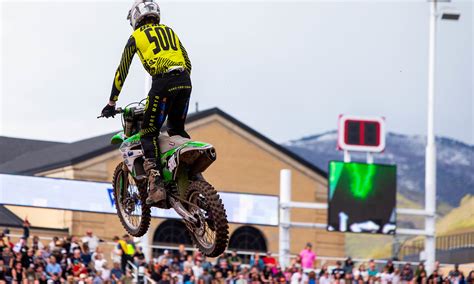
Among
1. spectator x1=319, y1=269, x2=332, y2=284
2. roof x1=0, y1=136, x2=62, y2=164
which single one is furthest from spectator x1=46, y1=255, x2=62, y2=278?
roof x1=0, y1=136, x2=62, y2=164

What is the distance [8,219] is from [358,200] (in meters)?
15.1

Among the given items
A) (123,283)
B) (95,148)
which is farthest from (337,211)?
(95,148)

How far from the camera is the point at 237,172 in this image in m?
65.0

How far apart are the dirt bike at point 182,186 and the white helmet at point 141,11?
4.43 feet

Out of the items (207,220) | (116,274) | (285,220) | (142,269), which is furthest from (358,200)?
(207,220)

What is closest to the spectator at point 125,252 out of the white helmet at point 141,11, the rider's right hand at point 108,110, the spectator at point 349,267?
the spectator at point 349,267

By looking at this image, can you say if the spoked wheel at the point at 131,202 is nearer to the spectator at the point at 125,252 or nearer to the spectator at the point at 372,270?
the spectator at the point at 125,252

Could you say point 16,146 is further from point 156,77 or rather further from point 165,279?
point 156,77

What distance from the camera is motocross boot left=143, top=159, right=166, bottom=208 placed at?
18.2 m

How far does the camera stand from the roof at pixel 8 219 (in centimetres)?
5114

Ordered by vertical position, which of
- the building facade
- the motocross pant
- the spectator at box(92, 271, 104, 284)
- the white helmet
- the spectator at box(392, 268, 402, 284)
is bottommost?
the spectator at box(92, 271, 104, 284)

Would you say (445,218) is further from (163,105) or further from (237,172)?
(163,105)

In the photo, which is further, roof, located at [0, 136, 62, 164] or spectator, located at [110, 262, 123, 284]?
roof, located at [0, 136, 62, 164]

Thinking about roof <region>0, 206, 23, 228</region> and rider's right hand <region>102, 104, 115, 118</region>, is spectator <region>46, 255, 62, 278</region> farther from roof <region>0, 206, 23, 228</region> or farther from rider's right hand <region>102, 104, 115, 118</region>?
roof <region>0, 206, 23, 228</region>
